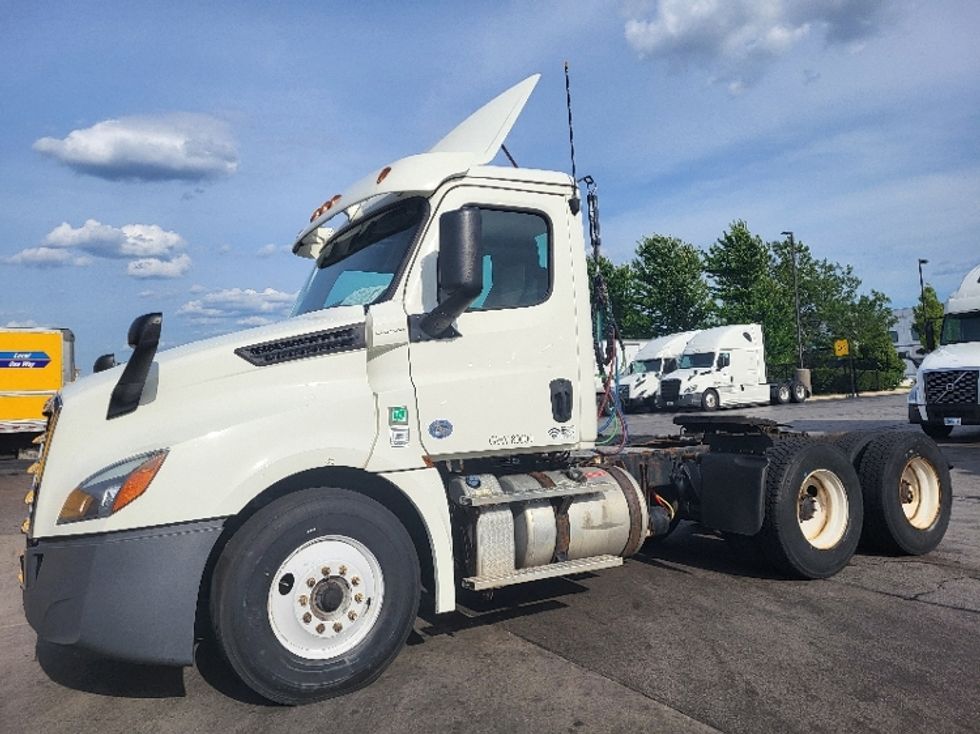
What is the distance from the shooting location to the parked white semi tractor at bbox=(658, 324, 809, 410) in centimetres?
2811

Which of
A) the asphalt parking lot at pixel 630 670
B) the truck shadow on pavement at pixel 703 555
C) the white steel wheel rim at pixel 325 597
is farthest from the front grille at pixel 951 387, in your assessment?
the white steel wheel rim at pixel 325 597

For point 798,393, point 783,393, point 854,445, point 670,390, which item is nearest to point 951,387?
point 854,445

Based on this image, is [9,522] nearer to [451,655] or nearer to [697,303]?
[451,655]

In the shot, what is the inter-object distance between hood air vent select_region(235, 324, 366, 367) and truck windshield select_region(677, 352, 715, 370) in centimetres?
2592

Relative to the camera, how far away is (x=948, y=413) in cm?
1497

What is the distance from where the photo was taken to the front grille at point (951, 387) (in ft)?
47.8

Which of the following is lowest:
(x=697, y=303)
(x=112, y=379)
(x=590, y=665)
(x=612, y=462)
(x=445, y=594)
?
(x=590, y=665)

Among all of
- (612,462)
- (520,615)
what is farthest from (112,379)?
(612,462)

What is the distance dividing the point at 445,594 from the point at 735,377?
2648 centimetres

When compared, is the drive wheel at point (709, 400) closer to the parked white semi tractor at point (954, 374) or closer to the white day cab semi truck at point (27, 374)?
the parked white semi tractor at point (954, 374)

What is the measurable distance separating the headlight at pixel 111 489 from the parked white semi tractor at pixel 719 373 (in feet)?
85.0

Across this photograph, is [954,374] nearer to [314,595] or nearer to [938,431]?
[938,431]

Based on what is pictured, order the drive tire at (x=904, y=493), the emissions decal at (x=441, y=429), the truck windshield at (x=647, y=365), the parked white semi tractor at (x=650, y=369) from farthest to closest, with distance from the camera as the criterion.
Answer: the truck windshield at (x=647, y=365)
the parked white semi tractor at (x=650, y=369)
the drive tire at (x=904, y=493)
the emissions decal at (x=441, y=429)

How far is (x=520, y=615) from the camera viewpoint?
201 inches
